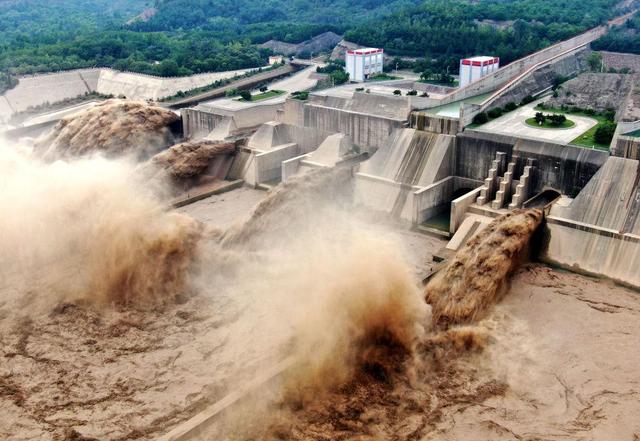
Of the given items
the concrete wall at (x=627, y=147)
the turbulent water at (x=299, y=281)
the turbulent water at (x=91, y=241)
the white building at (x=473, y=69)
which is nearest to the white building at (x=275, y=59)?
the white building at (x=473, y=69)

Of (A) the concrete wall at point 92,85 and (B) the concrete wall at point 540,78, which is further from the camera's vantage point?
(A) the concrete wall at point 92,85

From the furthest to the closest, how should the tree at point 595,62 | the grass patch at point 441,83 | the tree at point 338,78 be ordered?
the tree at point 338,78
the tree at point 595,62
the grass patch at point 441,83

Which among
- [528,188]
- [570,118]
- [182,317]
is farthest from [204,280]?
[570,118]

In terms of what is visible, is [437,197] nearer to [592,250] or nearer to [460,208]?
[460,208]

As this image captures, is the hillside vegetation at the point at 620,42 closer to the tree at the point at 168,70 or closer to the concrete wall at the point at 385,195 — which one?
the concrete wall at the point at 385,195

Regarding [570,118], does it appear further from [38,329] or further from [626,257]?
[38,329]
